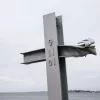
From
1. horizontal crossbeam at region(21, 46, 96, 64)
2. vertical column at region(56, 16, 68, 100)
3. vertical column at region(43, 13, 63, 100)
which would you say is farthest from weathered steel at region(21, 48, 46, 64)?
A: vertical column at region(56, 16, 68, 100)

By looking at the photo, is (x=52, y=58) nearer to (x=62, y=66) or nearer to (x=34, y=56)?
(x=62, y=66)

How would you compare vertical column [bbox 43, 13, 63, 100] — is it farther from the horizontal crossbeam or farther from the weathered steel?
the weathered steel

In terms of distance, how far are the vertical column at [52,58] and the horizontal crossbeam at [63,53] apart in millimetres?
127

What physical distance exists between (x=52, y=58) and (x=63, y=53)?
19 cm

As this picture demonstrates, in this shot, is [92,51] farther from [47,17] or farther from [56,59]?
[47,17]

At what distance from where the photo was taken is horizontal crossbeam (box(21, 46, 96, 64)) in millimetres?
3859

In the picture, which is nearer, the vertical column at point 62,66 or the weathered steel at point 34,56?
the vertical column at point 62,66

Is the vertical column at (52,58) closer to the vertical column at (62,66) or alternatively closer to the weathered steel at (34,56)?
the vertical column at (62,66)

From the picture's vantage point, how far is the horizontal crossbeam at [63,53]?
12.7 ft

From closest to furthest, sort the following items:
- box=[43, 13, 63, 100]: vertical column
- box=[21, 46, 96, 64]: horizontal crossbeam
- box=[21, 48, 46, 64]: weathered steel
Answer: box=[21, 46, 96, 64]: horizontal crossbeam < box=[43, 13, 63, 100]: vertical column < box=[21, 48, 46, 64]: weathered steel

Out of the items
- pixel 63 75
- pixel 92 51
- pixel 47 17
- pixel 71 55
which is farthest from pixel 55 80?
pixel 47 17

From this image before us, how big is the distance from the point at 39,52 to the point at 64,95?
2.92ft

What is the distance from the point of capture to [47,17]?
167 inches

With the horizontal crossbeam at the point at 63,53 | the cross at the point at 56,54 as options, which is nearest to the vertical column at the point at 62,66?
the cross at the point at 56,54
